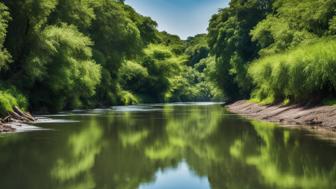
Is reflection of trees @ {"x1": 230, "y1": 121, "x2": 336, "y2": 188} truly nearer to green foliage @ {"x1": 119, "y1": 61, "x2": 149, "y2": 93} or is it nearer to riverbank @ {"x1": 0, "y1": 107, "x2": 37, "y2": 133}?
riverbank @ {"x1": 0, "y1": 107, "x2": 37, "y2": 133}

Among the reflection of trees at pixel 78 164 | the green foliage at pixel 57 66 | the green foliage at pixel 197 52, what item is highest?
the green foliage at pixel 197 52

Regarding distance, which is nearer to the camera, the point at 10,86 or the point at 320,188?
the point at 320,188

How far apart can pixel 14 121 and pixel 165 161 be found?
2107 centimetres

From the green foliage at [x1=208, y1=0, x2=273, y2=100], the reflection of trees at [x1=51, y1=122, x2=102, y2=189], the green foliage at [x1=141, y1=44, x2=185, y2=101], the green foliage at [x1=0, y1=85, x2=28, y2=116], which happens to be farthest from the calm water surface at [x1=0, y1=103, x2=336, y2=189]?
the green foliage at [x1=141, y1=44, x2=185, y2=101]

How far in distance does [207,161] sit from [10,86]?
34629 millimetres

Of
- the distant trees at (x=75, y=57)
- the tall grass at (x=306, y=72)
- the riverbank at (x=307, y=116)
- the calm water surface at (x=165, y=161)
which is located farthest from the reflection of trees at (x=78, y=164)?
the tall grass at (x=306, y=72)

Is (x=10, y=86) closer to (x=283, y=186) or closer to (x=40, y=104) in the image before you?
(x=40, y=104)

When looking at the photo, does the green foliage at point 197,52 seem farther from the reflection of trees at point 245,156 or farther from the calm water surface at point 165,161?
the calm water surface at point 165,161

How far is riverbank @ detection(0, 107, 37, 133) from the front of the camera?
102ft

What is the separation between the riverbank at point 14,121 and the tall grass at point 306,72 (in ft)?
68.1

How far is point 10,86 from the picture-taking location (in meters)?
49.6

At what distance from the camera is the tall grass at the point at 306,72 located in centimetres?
4103

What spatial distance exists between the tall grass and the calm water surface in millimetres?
14071

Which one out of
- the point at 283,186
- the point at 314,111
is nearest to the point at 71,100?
the point at 314,111
